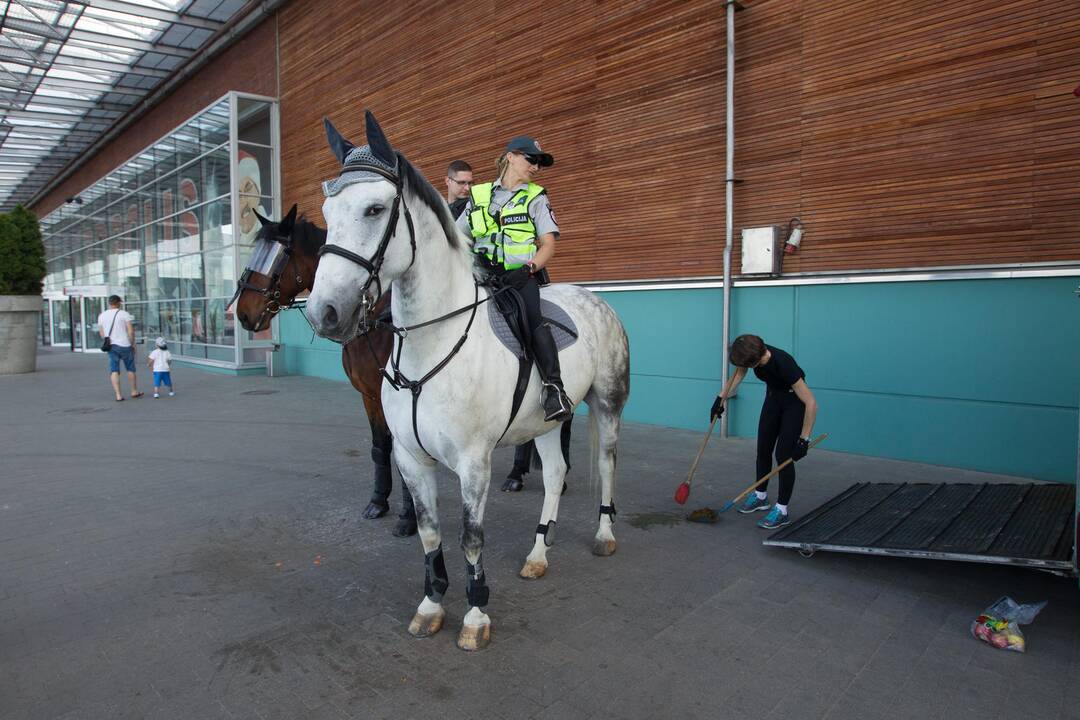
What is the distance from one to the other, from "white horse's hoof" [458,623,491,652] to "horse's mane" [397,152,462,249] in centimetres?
181

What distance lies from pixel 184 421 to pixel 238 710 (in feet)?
25.5

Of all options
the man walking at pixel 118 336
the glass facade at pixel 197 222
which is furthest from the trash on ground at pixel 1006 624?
the glass facade at pixel 197 222

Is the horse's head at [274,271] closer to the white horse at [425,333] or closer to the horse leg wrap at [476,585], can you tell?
the white horse at [425,333]

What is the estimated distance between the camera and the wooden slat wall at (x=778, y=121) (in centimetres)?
544

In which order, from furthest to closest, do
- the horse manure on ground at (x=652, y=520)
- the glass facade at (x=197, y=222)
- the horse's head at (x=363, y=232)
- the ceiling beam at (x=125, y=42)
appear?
the ceiling beam at (x=125, y=42) → the glass facade at (x=197, y=222) → the horse manure on ground at (x=652, y=520) → the horse's head at (x=363, y=232)

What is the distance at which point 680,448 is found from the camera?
694cm

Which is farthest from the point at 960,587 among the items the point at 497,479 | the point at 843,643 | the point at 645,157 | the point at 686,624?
the point at 645,157

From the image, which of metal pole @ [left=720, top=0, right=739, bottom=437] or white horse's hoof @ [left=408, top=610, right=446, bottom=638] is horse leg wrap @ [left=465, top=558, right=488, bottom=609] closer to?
white horse's hoof @ [left=408, top=610, right=446, bottom=638]

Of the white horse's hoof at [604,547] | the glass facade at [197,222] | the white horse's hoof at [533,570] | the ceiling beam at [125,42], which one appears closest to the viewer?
the white horse's hoof at [533,570]

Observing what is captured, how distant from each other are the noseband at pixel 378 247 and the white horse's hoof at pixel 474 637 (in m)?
1.59

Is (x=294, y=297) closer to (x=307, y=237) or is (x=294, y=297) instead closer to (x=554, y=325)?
(x=307, y=237)

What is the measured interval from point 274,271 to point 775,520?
4149mm

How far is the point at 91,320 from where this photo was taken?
82.0 ft

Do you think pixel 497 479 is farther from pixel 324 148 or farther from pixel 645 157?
pixel 324 148
